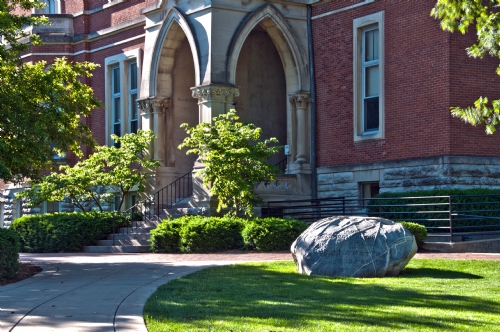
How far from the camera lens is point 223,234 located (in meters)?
20.9

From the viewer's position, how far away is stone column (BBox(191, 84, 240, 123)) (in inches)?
965

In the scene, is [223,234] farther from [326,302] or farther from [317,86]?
[326,302]

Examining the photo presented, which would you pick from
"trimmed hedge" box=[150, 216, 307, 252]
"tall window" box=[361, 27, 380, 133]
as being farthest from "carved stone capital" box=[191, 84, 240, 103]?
"trimmed hedge" box=[150, 216, 307, 252]

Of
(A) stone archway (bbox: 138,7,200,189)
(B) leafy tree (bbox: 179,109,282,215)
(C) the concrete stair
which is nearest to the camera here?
(B) leafy tree (bbox: 179,109,282,215)

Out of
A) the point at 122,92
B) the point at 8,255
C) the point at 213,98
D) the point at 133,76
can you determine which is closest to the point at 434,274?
the point at 8,255

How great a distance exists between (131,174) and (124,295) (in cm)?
1525

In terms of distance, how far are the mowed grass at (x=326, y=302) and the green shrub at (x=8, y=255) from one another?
3.25 metres

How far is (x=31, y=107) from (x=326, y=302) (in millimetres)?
8936

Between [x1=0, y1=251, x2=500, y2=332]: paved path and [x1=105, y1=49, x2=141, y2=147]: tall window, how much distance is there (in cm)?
1068

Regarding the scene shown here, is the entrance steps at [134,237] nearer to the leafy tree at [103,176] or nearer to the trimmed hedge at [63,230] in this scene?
the trimmed hedge at [63,230]

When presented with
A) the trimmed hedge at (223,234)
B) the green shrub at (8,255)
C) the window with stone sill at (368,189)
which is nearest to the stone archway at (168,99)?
the trimmed hedge at (223,234)

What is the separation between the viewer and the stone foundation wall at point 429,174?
21.5m

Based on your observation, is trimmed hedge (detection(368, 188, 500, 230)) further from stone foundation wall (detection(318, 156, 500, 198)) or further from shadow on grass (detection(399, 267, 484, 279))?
shadow on grass (detection(399, 267, 484, 279))

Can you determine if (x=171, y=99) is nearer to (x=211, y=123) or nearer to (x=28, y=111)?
(x=211, y=123)
